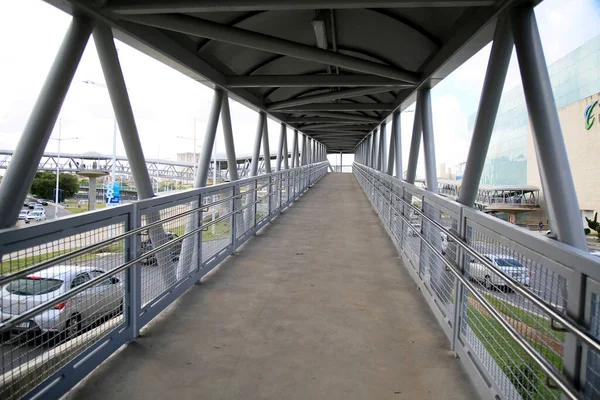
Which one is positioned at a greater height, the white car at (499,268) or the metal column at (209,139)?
the metal column at (209,139)

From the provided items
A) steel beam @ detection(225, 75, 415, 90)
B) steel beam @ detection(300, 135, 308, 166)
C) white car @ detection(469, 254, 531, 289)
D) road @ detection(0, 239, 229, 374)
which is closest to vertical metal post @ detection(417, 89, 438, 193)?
steel beam @ detection(225, 75, 415, 90)

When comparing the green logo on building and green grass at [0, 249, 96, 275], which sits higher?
the green logo on building

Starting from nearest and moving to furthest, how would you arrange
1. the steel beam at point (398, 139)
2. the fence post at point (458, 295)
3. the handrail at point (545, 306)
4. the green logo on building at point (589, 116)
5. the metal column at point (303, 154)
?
the handrail at point (545, 306)
the fence post at point (458, 295)
the green logo on building at point (589, 116)
the steel beam at point (398, 139)
the metal column at point (303, 154)

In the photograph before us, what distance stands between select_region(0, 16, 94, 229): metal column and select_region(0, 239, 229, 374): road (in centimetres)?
102

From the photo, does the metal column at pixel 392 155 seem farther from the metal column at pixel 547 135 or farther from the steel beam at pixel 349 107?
the metal column at pixel 547 135

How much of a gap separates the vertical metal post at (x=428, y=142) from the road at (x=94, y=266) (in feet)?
14.8

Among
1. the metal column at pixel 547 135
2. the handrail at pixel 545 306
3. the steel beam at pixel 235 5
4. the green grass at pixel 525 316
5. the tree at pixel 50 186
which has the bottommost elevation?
the tree at pixel 50 186

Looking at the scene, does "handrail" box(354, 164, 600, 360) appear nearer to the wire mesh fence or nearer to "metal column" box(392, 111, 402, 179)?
the wire mesh fence

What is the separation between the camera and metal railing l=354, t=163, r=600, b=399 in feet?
5.04

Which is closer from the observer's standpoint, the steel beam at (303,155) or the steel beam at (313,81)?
the steel beam at (313,81)

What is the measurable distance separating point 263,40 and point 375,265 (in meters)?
3.15

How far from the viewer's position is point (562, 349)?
1.68m

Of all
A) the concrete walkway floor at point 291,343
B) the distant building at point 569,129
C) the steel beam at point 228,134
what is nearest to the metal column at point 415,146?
the distant building at point 569,129

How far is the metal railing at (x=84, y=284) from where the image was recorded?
200 cm
